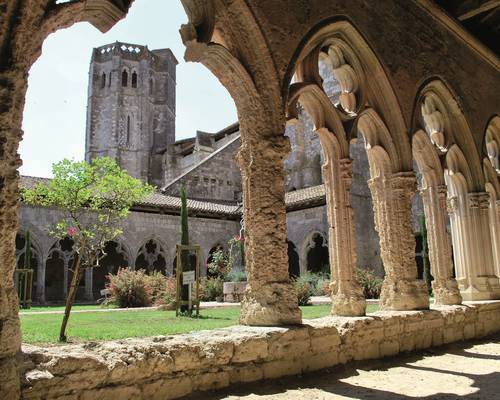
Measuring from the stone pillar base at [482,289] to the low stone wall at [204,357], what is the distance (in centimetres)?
227

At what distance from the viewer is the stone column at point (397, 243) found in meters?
5.22

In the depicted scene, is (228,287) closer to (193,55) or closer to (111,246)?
(111,246)

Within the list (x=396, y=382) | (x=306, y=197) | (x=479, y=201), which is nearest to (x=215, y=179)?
(x=306, y=197)

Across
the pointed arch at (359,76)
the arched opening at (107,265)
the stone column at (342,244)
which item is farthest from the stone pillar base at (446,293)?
the arched opening at (107,265)

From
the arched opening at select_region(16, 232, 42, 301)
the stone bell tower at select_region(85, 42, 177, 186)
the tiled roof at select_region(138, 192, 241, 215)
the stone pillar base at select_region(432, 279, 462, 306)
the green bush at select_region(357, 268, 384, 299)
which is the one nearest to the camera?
the stone pillar base at select_region(432, 279, 462, 306)

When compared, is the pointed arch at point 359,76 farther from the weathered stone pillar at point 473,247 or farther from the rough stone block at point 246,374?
the rough stone block at point 246,374

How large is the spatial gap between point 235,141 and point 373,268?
9880mm

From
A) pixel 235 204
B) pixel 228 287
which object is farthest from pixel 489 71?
pixel 235 204

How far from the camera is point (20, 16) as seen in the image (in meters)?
2.43

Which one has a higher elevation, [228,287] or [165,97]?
[165,97]

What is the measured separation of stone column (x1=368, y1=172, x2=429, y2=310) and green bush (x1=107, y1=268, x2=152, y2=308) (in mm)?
7648

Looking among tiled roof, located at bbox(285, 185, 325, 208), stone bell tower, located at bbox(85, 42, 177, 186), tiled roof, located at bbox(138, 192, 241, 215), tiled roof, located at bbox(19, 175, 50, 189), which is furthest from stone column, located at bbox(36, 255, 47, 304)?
stone bell tower, located at bbox(85, 42, 177, 186)

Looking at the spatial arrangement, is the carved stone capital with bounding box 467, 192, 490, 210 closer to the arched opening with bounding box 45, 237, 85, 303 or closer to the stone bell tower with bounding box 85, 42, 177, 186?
the arched opening with bounding box 45, 237, 85, 303

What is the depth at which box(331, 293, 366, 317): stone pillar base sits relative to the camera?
446 centimetres
